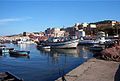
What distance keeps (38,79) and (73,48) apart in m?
47.6

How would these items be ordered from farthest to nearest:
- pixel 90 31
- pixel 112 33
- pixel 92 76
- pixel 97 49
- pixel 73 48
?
pixel 90 31
pixel 112 33
pixel 73 48
pixel 97 49
pixel 92 76

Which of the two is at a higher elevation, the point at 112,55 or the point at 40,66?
the point at 112,55

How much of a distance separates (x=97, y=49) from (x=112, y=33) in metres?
72.0

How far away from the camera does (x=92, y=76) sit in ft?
70.0

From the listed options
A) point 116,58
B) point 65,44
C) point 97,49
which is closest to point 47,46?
point 65,44

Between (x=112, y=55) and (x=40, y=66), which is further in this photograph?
(x=40, y=66)

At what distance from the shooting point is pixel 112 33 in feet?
424

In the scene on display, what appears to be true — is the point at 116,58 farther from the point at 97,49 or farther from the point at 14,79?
the point at 97,49

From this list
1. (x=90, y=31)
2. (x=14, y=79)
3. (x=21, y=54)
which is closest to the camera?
(x=14, y=79)

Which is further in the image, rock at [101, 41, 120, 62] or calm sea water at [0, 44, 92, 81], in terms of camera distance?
rock at [101, 41, 120, 62]

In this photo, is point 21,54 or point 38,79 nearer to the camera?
point 38,79

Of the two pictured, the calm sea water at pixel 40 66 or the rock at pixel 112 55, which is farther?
the rock at pixel 112 55

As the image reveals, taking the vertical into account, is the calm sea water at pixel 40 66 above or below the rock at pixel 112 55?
below

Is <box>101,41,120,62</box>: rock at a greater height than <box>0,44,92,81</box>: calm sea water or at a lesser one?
greater
